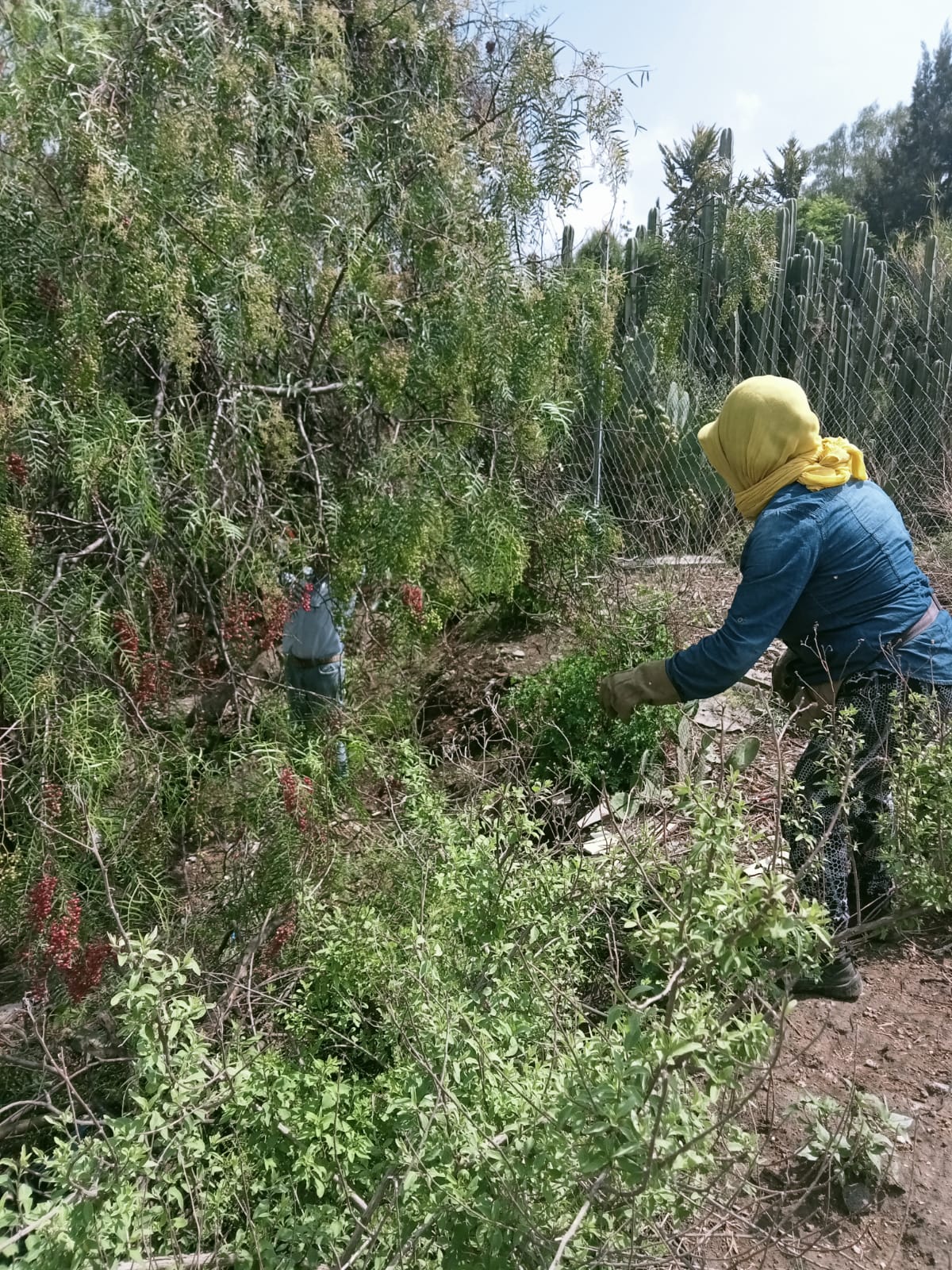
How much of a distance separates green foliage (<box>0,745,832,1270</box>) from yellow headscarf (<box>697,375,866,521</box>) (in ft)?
3.87

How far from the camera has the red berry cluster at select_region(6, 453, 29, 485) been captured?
2.46m

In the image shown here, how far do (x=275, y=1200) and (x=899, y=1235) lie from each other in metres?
1.28

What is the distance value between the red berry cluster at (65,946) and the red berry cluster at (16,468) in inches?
41.2

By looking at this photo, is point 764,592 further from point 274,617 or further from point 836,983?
point 274,617

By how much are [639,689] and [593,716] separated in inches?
38.0

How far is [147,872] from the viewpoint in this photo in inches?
110

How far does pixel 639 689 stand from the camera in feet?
9.33

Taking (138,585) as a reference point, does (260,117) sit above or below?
above

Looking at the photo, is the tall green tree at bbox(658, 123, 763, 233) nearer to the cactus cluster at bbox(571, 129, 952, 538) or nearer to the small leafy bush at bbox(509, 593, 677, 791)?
the cactus cluster at bbox(571, 129, 952, 538)

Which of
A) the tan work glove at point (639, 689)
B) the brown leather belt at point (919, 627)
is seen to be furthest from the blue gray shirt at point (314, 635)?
the brown leather belt at point (919, 627)

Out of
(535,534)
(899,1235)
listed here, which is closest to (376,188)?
(535,534)

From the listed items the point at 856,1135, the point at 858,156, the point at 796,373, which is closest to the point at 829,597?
the point at 856,1135

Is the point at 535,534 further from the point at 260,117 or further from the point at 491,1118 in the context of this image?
the point at 491,1118

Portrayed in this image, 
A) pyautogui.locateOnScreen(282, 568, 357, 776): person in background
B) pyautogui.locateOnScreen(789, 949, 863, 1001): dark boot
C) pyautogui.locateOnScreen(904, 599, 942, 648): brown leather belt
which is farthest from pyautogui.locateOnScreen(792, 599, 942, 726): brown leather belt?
pyautogui.locateOnScreen(282, 568, 357, 776): person in background
